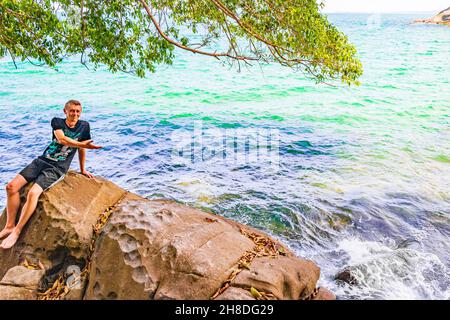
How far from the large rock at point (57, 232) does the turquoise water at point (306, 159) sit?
15.4ft

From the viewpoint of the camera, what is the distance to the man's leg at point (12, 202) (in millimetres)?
6375

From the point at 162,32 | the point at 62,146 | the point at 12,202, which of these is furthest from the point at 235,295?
the point at 162,32

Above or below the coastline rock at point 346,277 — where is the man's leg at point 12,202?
above

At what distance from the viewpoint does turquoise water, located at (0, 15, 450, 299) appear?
9047 millimetres

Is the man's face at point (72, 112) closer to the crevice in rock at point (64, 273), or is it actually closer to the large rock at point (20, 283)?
the crevice in rock at point (64, 273)

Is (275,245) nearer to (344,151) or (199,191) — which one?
(199,191)

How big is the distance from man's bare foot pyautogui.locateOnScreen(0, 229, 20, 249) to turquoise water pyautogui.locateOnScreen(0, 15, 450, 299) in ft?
17.6

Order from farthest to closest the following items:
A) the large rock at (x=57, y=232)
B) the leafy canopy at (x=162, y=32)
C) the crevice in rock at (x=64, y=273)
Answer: the leafy canopy at (x=162, y=32)
the large rock at (x=57, y=232)
the crevice in rock at (x=64, y=273)

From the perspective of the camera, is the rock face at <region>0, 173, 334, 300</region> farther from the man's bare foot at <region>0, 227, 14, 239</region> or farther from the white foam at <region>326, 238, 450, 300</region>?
the white foam at <region>326, 238, 450, 300</region>

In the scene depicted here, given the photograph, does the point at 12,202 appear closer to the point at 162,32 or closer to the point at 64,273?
the point at 64,273

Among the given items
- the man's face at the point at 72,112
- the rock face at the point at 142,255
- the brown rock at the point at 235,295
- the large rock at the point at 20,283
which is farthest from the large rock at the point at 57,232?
the brown rock at the point at 235,295
